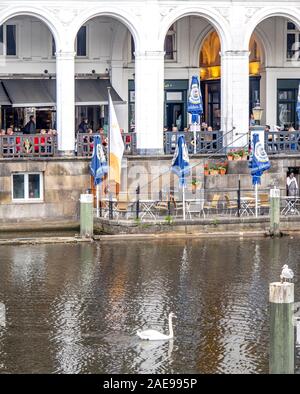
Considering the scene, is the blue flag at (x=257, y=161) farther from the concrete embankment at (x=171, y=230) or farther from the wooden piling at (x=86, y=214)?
the wooden piling at (x=86, y=214)

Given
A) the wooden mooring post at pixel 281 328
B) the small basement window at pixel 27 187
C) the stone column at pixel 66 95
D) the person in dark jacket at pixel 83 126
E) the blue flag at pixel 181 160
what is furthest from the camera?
the person in dark jacket at pixel 83 126

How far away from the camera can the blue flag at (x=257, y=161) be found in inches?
2306

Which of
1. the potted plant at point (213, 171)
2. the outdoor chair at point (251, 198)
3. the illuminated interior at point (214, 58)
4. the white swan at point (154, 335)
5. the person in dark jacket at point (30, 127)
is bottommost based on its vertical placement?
the white swan at point (154, 335)

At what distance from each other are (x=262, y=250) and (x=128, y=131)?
16.4 metres

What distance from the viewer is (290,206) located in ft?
194

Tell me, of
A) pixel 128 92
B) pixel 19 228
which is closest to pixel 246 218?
pixel 19 228

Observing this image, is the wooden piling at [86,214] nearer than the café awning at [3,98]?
Yes

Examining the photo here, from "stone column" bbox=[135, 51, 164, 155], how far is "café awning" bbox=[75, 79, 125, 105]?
181 inches

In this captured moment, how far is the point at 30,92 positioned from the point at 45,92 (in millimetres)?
654

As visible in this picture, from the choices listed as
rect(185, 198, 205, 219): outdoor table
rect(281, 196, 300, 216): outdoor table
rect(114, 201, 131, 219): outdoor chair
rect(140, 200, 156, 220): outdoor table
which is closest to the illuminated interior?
rect(281, 196, 300, 216): outdoor table

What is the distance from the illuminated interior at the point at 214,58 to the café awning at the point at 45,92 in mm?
5089

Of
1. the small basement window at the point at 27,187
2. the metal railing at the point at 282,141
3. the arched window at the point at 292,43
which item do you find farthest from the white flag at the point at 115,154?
the arched window at the point at 292,43

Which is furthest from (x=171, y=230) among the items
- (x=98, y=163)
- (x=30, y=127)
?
(x=30, y=127)

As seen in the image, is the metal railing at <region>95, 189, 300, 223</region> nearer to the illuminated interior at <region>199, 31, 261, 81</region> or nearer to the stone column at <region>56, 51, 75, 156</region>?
the stone column at <region>56, 51, 75, 156</region>
